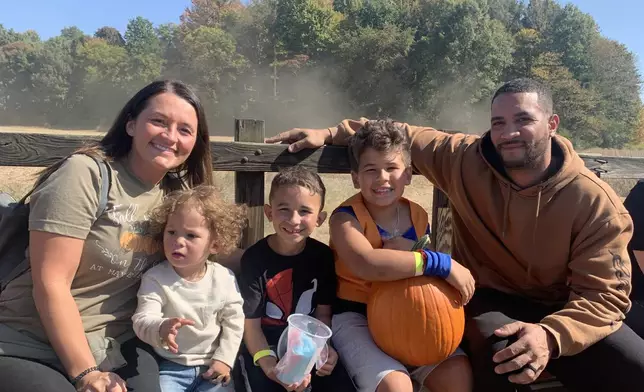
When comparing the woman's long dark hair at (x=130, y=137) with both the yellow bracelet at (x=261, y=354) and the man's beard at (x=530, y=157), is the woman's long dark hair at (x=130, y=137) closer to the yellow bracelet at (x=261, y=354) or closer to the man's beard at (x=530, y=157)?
the yellow bracelet at (x=261, y=354)

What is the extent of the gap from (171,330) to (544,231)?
2063 millimetres

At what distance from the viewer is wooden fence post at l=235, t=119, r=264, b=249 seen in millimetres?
3260

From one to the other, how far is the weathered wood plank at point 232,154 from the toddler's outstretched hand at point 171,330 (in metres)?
1.07

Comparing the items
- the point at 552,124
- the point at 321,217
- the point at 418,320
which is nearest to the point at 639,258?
Result: the point at 552,124

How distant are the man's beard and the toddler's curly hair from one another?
5.26 ft

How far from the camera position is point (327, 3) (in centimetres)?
7706

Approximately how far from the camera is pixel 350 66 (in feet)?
215

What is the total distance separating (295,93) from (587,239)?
6677 centimetres

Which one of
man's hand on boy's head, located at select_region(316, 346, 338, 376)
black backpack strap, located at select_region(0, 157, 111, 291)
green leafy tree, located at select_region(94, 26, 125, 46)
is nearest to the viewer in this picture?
black backpack strap, located at select_region(0, 157, 111, 291)

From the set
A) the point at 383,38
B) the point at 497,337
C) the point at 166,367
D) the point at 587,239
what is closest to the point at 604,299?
the point at 587,239

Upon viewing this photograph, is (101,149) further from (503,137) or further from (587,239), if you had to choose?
(587,239)

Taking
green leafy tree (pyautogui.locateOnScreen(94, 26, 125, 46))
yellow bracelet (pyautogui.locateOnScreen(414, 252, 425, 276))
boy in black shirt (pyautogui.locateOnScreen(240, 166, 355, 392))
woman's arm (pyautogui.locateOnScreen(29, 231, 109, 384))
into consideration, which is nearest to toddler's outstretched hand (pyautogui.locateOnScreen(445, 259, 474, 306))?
yellow bracelet (pyautogui.locateOnScreen(414, 252, 425, 276))

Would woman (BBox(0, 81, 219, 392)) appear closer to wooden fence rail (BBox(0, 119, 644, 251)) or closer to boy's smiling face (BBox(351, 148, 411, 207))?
wooden fence rail (BBox(0, 119, 644, 251))

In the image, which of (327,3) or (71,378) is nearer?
(71,378)
